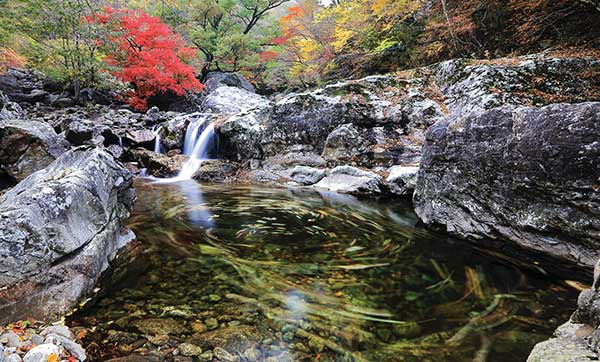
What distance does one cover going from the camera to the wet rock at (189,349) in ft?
7.98

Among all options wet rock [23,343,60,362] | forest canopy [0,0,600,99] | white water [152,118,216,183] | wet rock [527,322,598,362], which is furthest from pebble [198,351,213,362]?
white water [152,118,216,183]

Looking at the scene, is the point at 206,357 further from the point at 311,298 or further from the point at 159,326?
the point at 311,298

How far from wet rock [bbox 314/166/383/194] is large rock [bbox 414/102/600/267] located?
8.21 ft

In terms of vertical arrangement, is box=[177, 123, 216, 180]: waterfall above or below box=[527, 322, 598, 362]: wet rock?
above

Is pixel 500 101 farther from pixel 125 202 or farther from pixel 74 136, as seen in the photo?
pixel 74 136

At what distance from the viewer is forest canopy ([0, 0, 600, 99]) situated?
9.26m

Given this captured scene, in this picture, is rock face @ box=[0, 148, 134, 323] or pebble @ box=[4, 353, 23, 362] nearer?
pebble @ box=[4, 353, 23, 362]

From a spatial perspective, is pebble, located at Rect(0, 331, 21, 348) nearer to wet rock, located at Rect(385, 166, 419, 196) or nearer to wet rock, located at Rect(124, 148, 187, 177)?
wet rock, located at Rect(385, 166, 419, 196)

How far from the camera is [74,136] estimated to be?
9.69m

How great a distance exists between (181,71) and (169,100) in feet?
9.02

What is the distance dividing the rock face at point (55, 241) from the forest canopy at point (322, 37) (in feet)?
16.7

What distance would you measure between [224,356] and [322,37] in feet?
59.2

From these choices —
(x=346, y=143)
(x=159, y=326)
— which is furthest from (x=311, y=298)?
(x=346, y=143)

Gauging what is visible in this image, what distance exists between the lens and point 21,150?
719cm
